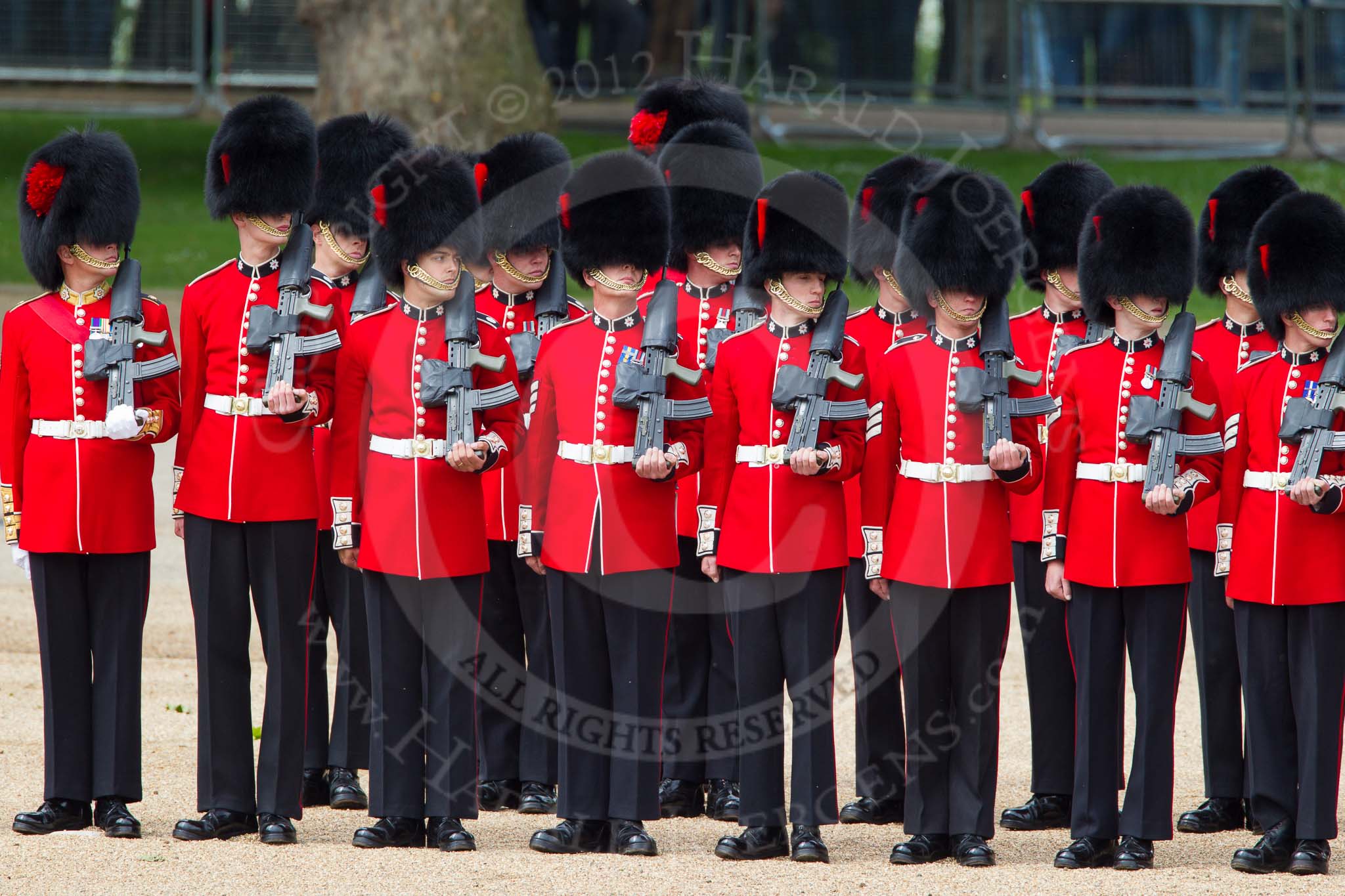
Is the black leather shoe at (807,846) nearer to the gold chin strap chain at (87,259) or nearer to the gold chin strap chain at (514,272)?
the gold chin strap chain at (514,272)

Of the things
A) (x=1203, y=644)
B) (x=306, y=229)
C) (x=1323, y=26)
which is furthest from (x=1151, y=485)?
(x=1323, y=26)

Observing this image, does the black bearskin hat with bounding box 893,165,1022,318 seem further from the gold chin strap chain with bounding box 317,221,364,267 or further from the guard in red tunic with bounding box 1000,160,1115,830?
the gold chin strap chain with bounding box 317,221,364,267

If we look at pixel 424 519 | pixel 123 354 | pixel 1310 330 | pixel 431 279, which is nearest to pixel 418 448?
pixel 424 519

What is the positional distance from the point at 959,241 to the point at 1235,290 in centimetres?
106

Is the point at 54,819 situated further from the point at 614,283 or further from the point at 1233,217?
the point at 1233,217

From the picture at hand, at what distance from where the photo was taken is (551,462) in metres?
4.95

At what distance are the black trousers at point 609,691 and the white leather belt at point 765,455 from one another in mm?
356

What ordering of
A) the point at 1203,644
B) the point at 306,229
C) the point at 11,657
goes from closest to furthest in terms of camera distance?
the point at 306,229 → the point at 1203,644 → the point at 11,657

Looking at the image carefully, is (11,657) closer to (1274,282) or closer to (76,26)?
(1274,282)

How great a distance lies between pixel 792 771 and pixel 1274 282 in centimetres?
169

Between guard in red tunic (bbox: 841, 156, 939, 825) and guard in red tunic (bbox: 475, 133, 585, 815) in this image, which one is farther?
guard in red tunic (bbox: 475, 133, 585, 815)

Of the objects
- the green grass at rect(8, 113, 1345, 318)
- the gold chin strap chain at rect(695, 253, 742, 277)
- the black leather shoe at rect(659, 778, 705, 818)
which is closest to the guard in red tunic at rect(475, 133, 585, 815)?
the black leather shoe at rect(659, 778, 705, 818)

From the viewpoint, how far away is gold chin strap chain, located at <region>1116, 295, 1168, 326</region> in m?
4.86

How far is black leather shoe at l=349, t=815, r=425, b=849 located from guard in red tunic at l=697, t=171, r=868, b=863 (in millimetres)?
737
